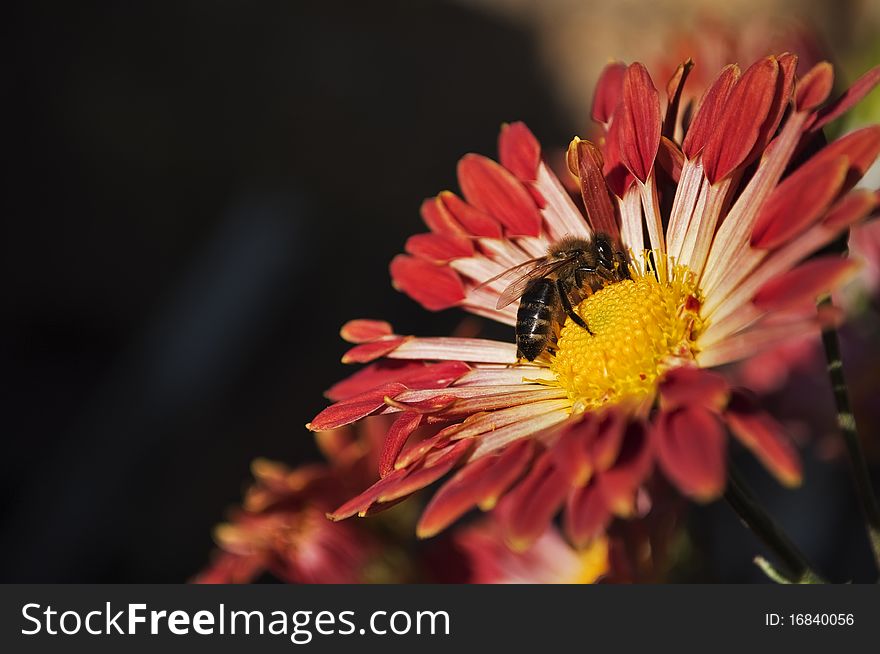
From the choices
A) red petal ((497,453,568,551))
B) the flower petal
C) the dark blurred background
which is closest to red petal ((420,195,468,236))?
the flower petal

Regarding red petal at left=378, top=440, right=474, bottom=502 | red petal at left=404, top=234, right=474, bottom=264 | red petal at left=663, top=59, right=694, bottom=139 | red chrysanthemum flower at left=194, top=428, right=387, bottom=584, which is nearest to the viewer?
red petal at left=378, top=440, right=474, bottom=502

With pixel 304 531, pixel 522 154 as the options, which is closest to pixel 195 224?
pixel 304 531

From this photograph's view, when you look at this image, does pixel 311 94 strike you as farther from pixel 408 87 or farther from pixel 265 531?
pixel 265 531

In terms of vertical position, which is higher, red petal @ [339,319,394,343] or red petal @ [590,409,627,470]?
red petal @ [339,319,394,343]

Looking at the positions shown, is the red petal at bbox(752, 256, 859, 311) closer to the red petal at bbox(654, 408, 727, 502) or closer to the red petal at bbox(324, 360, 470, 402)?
the red petal at bbox(654, 408, 727, 502)

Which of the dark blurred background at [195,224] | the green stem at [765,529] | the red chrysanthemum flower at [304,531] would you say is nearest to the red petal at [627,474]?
the green stem at [765,529]

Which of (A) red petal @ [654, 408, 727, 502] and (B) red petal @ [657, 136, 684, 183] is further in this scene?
(B) red petal @ [657, 136, 684, 183]

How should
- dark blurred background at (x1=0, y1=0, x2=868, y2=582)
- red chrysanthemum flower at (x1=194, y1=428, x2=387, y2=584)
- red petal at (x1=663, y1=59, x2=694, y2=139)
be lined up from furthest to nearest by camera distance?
dark blurred background at (x1=0, y1=0, x2=868, y2=582)
red chrysanthemum flower at (x1=194, y1=428, x2=387, y2=584)
red petal at (x1=663, y1=59, x2=694, y2=139)
